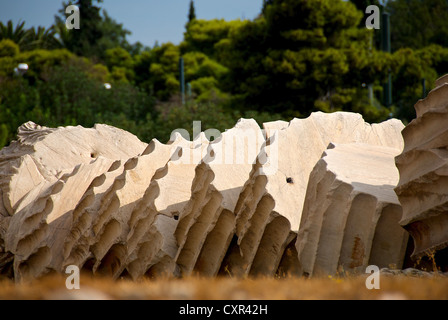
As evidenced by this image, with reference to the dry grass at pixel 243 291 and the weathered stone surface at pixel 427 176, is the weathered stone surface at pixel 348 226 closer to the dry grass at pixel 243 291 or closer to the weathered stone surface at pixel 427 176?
→ the weathered stone surface at pixel 427 176

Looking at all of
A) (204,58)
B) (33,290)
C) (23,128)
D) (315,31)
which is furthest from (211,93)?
(33,290)

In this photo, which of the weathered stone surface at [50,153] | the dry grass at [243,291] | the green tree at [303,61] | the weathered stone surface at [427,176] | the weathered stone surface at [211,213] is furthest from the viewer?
the green tree at [303,61]

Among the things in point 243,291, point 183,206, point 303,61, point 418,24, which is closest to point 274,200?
point 183,206

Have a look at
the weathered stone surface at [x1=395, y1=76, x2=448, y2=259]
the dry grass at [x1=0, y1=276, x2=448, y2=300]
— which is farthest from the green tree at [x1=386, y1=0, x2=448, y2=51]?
the dry grass at [x1=0, y1=276, x2=448, y2=300]

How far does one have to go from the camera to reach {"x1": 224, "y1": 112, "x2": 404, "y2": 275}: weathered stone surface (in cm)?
667

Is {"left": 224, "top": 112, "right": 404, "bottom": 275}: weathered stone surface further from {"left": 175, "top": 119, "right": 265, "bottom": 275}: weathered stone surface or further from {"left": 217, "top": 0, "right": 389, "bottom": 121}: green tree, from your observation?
{"left": 217, "top": 0, "right": 389, "bottom": 121}: green tree

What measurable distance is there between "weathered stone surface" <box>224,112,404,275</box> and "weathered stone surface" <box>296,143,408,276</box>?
14.2 inches

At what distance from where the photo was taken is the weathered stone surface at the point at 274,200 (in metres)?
6.67

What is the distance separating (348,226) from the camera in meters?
6.16

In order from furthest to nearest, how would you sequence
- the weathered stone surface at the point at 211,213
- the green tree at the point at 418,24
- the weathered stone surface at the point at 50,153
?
the green tree at the point at 418,24 → the weathered stone surface at the point at 50,153 → the weathered stone surface at the point at 211,213

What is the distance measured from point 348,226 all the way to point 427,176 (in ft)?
3.07

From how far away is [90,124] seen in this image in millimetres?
18672

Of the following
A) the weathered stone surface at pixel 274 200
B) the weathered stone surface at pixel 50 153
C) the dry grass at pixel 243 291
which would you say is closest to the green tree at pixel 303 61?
the weathered stone surface at pixel 50 153

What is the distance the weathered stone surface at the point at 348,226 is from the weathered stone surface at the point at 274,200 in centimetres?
36
